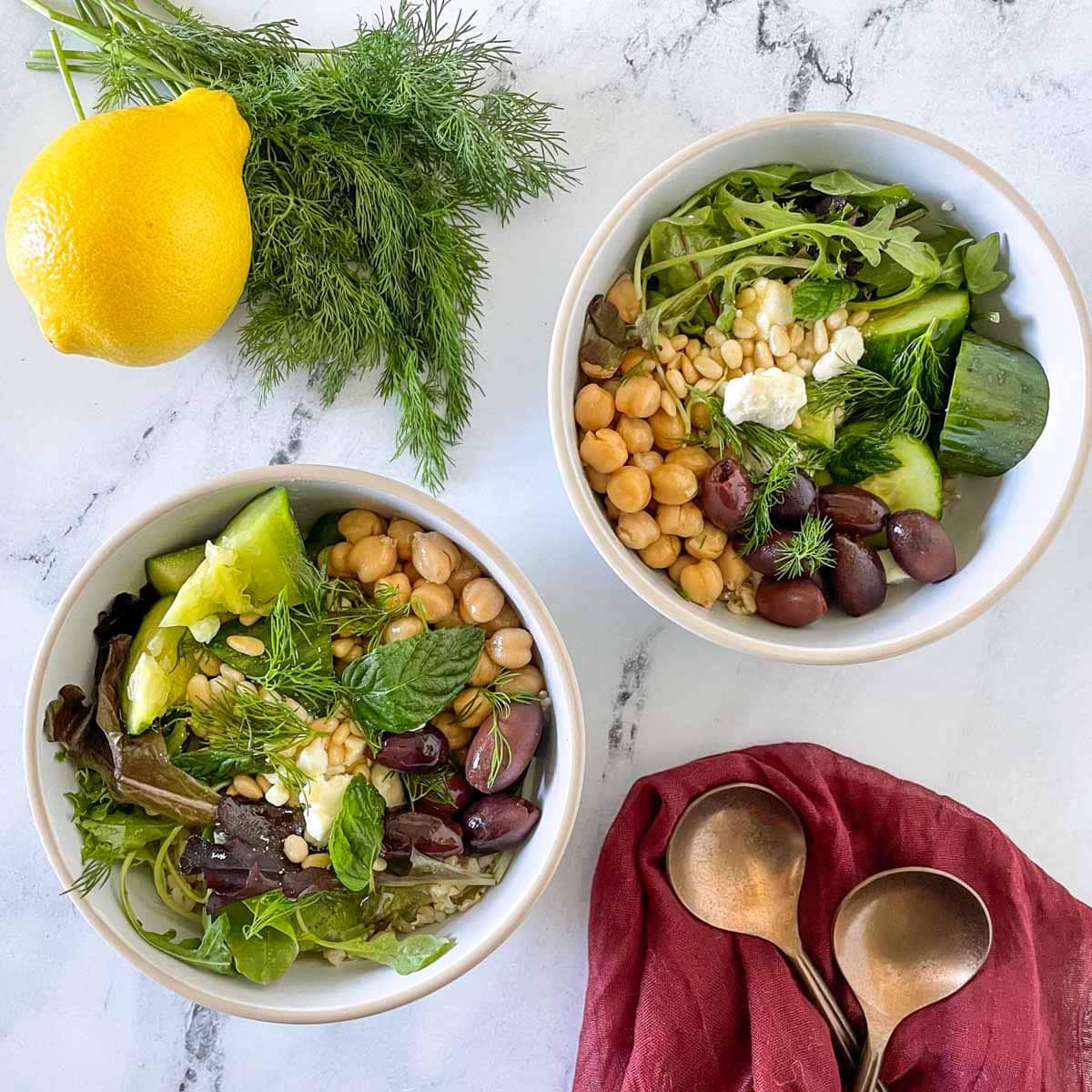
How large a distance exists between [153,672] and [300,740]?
6.3 inches

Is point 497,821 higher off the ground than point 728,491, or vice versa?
point 728,491

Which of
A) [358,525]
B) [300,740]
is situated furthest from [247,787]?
[358,525]

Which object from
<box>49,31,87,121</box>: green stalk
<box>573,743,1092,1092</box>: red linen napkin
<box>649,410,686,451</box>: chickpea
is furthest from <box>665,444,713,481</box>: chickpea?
<box>49,31,87,121</box>: green stalk

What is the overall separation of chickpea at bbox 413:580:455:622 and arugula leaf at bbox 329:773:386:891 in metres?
0.06

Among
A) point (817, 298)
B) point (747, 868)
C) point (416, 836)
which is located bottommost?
point (747, 868)

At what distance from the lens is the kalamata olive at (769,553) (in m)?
1.13

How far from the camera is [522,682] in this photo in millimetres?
1110

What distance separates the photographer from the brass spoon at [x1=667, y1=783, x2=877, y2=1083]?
3.96ft

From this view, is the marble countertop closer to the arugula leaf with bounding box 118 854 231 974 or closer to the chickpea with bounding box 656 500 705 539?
the chickpea with bounding box 656 500 705 539

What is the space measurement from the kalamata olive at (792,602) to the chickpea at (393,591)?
0.39 meters

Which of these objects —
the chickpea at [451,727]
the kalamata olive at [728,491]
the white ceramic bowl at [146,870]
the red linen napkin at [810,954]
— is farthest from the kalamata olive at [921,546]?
the chickpea at [451,727]

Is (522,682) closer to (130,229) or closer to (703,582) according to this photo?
(703,582)

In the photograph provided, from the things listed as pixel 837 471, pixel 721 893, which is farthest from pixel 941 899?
pixel 837 471

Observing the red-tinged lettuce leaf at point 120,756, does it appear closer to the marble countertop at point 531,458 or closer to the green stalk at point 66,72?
the marble countertop at point 531,458
